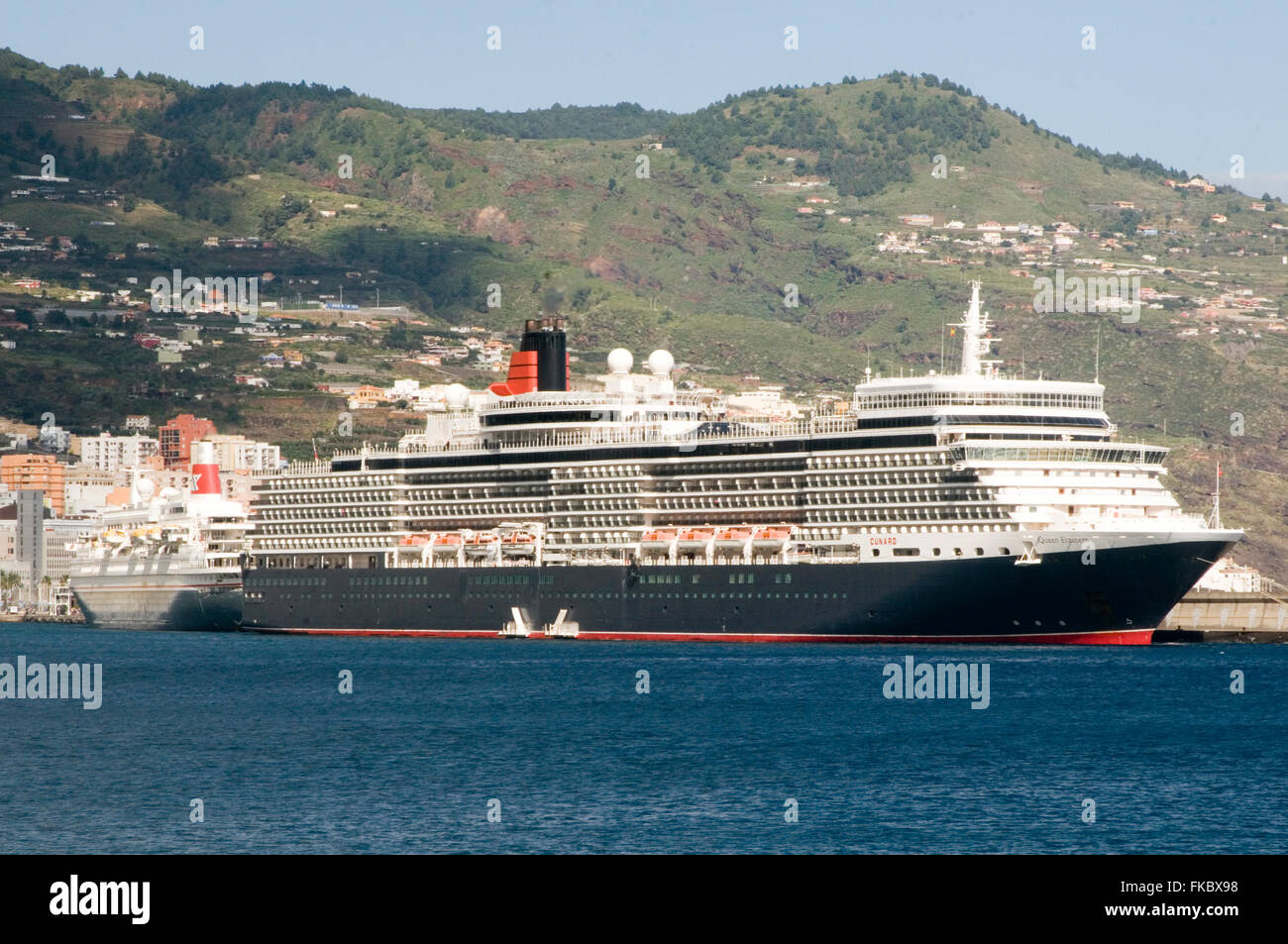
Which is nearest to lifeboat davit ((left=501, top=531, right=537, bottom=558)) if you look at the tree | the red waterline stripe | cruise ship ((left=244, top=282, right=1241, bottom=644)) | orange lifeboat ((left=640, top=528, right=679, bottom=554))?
cruise ship ((left=244, top=282, right=1241, bottom=644))

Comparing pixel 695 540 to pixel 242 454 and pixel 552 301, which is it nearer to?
pixel 552 301

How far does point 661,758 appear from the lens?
43.8m

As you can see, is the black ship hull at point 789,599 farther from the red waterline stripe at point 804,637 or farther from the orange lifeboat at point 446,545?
the orange lifeboat at point 446,545

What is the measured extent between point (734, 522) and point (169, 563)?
39.1 meters

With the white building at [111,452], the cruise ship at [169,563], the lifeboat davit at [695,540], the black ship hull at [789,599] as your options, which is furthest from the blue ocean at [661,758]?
the white building at [111,452]

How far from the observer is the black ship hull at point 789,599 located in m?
71.4

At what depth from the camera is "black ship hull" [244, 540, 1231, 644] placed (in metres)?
71.4

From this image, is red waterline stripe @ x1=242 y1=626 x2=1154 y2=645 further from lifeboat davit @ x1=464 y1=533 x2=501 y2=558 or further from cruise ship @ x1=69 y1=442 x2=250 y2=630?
cruise ship @ x1=69 y1=442 x2=250 y2=630

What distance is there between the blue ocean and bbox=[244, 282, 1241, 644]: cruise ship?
3604 millimetres

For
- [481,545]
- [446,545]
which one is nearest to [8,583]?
[446,545]
